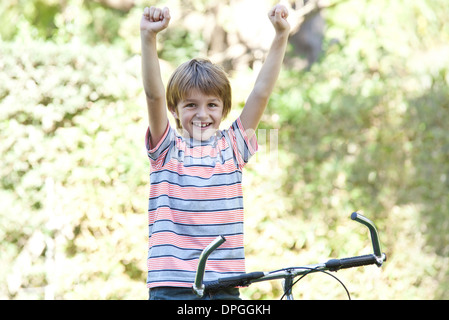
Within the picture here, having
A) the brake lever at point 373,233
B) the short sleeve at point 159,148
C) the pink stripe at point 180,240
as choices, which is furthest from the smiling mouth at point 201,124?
the brake lever at point 373,233

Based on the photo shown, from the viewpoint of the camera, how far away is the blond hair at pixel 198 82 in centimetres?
267

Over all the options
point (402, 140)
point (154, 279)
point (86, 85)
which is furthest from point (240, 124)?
point (402, 140)

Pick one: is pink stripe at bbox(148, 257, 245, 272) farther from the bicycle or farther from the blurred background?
the blurred background

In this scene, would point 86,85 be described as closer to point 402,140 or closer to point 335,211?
point 335,211

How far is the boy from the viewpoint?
2.45 meters

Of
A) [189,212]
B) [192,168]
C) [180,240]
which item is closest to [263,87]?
[192,168]

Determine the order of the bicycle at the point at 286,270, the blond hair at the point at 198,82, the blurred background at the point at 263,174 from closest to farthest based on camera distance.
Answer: the bicycle at the point at 286,270 < the blond hair at the point at 198,82 < the blurred background at the point at 263,174

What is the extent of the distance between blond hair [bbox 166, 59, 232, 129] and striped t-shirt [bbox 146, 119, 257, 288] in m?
0.21

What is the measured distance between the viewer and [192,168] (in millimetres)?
2590

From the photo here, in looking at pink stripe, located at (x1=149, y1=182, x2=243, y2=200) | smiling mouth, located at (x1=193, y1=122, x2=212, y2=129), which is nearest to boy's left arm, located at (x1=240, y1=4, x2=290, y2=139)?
smiling mouth, located at (x1=193, y1=122, x2=212, y2=129)

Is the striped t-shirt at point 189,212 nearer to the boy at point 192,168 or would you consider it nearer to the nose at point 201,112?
the boy at point 192,168

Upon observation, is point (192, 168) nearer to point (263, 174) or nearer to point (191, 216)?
point (191, 216)
